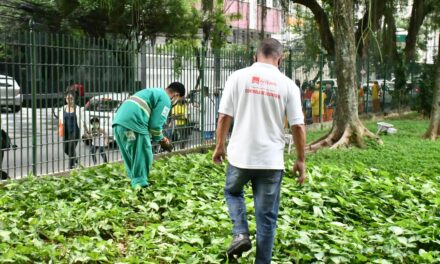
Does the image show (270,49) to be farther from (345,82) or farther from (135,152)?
(345,82)

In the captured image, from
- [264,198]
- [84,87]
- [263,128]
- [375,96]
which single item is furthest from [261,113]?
[375,96]

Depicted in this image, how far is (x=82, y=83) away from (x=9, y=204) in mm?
3192

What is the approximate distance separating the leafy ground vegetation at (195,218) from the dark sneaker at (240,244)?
0.12 metres

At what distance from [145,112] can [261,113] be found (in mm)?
2980

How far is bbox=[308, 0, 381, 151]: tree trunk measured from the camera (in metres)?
12.4

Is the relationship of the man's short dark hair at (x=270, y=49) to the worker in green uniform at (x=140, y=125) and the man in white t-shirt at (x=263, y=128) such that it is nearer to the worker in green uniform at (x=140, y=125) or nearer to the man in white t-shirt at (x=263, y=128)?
the man in white t-shirt at (x=263, y=128)

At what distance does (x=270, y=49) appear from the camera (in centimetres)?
452

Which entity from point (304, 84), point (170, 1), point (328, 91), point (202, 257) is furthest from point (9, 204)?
point (170, 1)

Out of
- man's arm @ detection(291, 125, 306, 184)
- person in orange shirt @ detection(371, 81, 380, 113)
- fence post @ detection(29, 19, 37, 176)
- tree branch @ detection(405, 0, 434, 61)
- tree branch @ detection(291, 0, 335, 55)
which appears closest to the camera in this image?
man's arm @ detection(291, 125, 306, 184)

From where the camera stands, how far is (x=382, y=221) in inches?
246

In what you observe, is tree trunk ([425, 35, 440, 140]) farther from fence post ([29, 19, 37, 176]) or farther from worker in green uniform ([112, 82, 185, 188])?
fence post ([29, 19, 37, 176])

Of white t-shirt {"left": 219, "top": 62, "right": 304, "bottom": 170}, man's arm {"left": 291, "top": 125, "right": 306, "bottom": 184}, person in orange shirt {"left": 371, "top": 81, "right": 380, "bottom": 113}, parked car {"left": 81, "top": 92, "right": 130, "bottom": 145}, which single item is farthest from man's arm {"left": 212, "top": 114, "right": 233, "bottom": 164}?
person in orange shirt {"left": 371, "top": 81, "right": 380, "bottom": 113}

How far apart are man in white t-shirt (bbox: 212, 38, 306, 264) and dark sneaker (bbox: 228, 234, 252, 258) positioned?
0.59 ft

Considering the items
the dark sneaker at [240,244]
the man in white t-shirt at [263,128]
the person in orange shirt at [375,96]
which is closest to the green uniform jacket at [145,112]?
the man in white t-shirt at [263,128]
